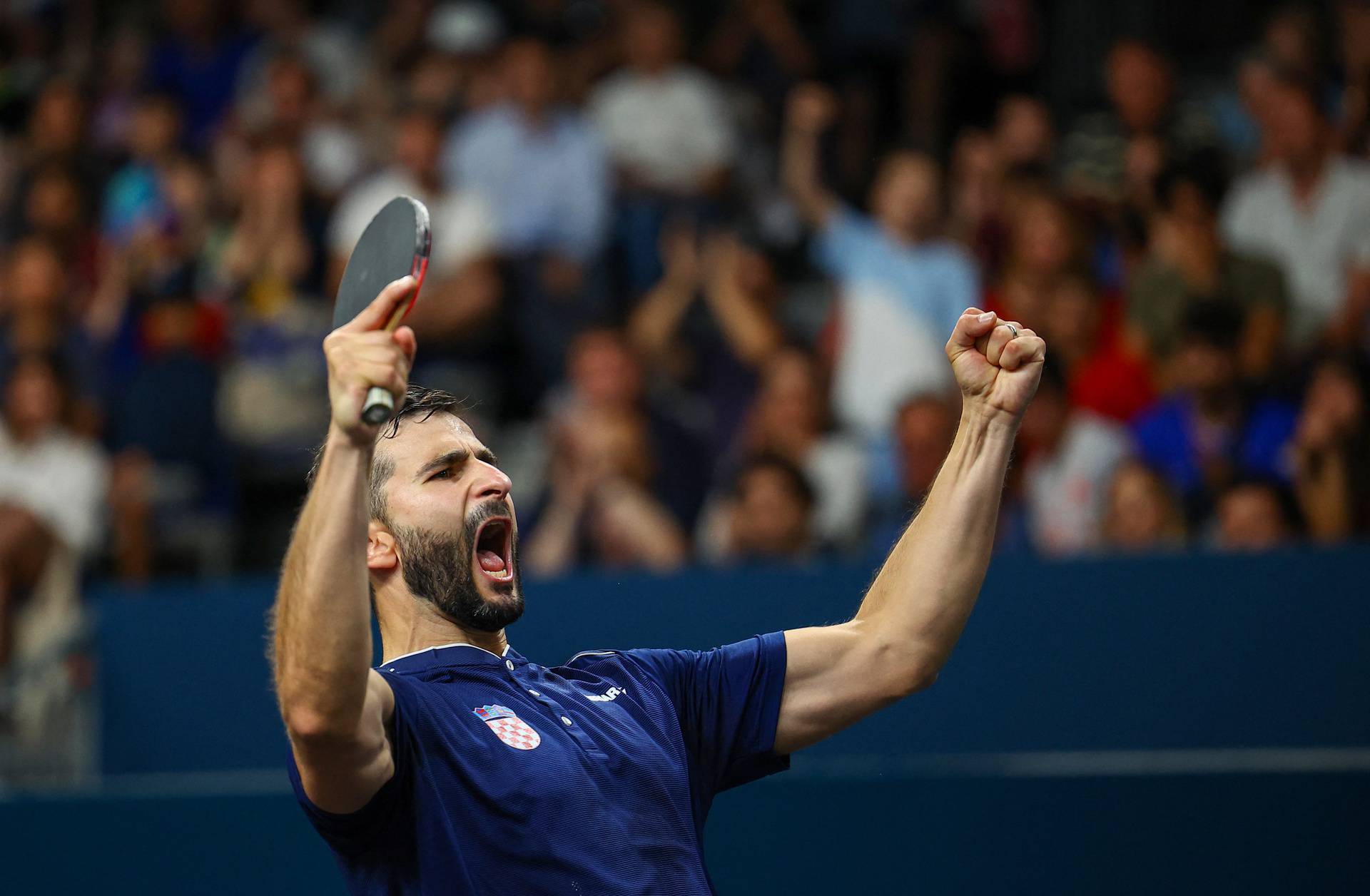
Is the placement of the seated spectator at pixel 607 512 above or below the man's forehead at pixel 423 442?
below

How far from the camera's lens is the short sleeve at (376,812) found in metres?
2.74

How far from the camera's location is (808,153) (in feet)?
25.2

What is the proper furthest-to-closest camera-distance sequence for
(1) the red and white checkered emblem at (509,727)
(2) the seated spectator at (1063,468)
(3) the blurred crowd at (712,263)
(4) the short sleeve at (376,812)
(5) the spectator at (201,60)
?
(5) the spectator at (201,60) < (3) the blurred crowd at (712,263) < (2) the seated spectator at (1063,468) < (1) the red and white checkered emblem at (509,727) < (4) the short sleeve at (376,812)

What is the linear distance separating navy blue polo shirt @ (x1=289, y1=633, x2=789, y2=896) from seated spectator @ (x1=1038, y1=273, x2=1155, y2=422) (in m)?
3.21

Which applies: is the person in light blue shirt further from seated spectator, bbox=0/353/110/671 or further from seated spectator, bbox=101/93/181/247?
seated spectator, bbox=0/353/110/671

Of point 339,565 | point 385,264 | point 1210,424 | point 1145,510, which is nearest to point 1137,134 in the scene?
point 1210,424

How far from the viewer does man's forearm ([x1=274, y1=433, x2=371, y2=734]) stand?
252cm

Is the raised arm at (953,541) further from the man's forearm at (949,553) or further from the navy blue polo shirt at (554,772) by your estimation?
the navy blue polo shirt at (554,772)

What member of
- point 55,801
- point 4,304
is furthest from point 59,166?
point 55,801

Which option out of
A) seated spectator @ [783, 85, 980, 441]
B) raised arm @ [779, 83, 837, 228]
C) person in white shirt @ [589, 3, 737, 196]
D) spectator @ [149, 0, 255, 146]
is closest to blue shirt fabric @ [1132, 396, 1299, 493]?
seated spectator @ [783, 85, 980, 441]

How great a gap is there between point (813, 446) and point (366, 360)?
409 cm

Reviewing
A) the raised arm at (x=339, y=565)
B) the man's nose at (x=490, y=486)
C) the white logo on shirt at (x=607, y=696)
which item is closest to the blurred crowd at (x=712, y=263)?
the white logo on shirt at (x=607, y=696)

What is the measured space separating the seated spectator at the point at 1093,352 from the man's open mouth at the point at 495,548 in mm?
3432

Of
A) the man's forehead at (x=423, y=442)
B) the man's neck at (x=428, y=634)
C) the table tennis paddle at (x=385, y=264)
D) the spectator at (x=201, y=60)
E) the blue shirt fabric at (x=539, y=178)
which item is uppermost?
the spectator at (x=201, y=60)
